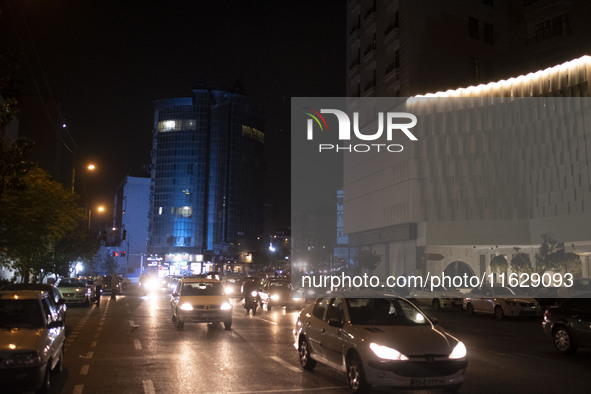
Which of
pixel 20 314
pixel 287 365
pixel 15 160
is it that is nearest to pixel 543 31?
pixel 287 365

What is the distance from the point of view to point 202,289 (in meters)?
21.7

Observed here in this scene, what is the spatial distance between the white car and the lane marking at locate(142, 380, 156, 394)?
72.4ft

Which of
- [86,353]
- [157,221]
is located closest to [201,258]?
[157,221]

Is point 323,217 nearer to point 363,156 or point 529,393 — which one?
point 363,156

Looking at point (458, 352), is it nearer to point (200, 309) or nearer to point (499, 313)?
point (200, 309)

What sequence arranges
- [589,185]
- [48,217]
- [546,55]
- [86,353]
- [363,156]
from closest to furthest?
[86,353] < [48,217] < [589,185] < [546,55] < [363,156]

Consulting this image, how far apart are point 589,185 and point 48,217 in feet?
127

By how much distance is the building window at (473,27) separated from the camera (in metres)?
60.7

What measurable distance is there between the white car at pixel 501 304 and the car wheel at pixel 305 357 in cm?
1930

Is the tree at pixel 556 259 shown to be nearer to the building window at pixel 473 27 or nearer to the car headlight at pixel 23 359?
the building window at pixel 473 27

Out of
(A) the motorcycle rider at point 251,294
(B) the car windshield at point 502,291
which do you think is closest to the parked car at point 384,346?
(A) the motorcycle rider at point 251,294

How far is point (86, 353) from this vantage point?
1409cm

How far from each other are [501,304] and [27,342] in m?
24.5

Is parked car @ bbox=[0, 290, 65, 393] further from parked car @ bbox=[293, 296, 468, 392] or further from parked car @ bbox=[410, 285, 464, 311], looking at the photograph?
parked car @ bbox=[410, 285, 464, 311]
